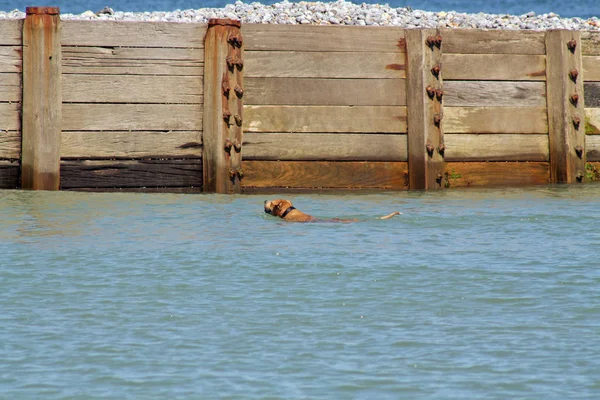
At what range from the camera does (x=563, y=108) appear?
12.9m

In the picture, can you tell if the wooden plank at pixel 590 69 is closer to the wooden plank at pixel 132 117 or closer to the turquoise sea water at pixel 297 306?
the turquoise sea water at pixel 297 306

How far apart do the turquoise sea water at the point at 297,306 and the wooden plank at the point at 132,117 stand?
1878 millimetres

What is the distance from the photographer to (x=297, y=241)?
8414mm

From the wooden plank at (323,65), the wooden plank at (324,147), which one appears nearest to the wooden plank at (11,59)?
the wooden plank at (323,65)

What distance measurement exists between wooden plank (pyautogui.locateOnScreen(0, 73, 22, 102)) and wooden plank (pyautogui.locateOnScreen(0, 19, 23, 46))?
1.27ft

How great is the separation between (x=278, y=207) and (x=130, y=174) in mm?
2725

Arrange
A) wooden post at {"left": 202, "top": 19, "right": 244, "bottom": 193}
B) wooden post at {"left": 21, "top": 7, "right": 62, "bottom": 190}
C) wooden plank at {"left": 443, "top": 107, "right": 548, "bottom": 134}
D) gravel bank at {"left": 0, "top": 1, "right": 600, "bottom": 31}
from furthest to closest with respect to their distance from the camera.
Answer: gravel bank at {"left": 0, "top": 1, "right": 600, "bottom": 31} < wooden plank at {"left": 443, "top": 107, "right": 548, "bottom": 134} < wooden post at {"left": 202, "top": 19, "right": 244, "bottom": 193} < wooden post at {"left": 21, "top": 7, "right": 62, "bottom": 190}

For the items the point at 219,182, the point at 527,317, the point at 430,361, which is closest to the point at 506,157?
the point at 219,182

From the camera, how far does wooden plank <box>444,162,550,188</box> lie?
1258 cm

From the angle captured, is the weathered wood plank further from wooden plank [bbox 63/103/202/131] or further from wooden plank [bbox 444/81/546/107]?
wooden plank [bbox 444/81/546/107]

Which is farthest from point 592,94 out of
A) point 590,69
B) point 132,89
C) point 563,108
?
point 132,89

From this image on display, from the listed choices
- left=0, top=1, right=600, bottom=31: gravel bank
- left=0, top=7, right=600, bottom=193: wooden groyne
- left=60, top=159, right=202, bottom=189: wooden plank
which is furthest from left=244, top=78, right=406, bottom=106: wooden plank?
left=0, top=1, right=600, bottom=31: gravel bank

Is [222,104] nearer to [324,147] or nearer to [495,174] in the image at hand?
[324,147]

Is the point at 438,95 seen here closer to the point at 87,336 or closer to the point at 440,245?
the point at 440,245
